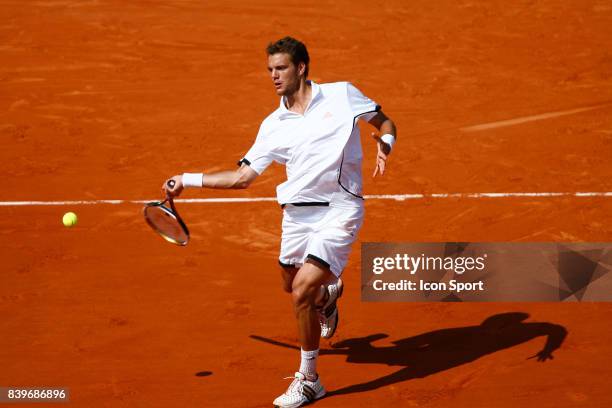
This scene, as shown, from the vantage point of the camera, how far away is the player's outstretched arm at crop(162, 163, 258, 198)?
704 centimetres

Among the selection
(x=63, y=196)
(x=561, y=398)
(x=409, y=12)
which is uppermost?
(x=409, y=12)

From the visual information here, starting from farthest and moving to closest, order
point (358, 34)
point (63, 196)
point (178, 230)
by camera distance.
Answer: point (358, 34), point (63, 196), point (178, 230)

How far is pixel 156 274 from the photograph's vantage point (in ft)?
32.9

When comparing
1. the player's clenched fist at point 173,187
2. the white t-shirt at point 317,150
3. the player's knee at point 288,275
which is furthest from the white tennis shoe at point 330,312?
the player's clenched fist at point 173,187

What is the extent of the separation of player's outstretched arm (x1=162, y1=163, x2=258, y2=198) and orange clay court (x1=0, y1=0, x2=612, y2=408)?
165cm

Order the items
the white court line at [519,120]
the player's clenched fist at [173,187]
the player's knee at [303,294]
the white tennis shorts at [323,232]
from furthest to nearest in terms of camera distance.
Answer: the white court line at [519,120], the white tennis shorts at [323,232], the player's knee at [303,294], the player's clenched fist at [173,187]

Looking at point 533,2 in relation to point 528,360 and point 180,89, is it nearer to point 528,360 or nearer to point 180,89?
point 180,89

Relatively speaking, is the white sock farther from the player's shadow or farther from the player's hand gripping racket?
the player's hand gripping racket

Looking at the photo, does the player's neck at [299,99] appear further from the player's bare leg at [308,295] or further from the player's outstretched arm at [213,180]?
the player's bare leg at [308,295]

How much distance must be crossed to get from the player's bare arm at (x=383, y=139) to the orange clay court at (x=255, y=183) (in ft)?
5.81

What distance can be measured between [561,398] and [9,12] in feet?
40.4

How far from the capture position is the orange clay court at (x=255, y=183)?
803 cm

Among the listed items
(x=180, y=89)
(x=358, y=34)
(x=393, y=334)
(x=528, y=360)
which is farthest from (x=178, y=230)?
(x=358, y=34)

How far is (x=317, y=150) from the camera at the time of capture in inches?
287
